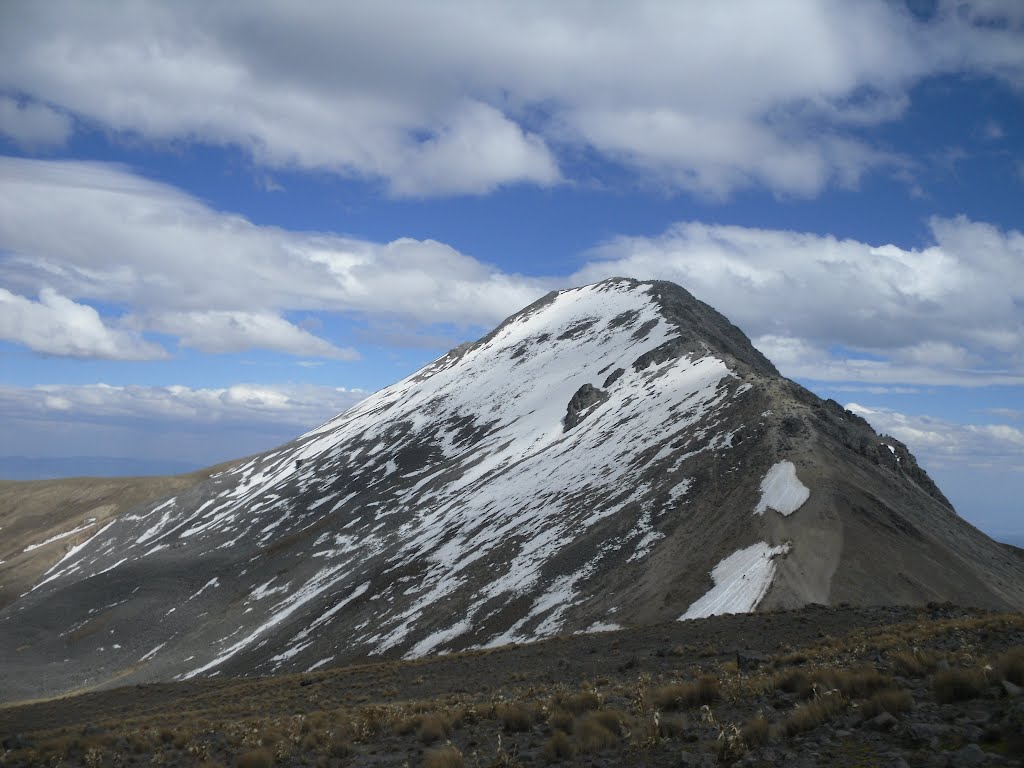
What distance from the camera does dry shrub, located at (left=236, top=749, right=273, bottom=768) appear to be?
12.9m

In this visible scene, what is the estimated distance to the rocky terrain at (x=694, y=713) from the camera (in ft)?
31.1

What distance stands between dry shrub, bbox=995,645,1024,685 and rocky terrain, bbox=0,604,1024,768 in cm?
2

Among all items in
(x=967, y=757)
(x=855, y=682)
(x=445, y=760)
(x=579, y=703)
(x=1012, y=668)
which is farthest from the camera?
(x=579, y=703)

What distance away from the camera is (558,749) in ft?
36.0

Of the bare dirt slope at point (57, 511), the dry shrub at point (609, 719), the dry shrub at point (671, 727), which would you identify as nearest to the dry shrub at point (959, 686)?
the dry shrub at point (671, 727)

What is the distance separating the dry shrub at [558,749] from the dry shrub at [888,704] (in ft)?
14.8

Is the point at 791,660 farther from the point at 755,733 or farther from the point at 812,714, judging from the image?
the point at 755,733

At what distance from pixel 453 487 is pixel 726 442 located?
42333mm

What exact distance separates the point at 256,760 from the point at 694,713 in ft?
27.4

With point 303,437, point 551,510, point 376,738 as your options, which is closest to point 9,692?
point 551,510

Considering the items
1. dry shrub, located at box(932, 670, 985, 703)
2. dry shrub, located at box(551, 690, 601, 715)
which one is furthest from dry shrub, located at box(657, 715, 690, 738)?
dry shrub, located at box(932, 670, 985, 703)

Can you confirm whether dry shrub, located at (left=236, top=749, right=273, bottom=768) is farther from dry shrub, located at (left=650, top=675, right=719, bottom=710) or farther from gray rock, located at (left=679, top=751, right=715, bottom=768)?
gray rock, located at (left=679, top=751, right=715, bottom=768)

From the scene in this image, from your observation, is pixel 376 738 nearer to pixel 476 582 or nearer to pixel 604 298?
pixel 476 582

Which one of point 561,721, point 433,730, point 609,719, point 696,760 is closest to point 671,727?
point 609,719
